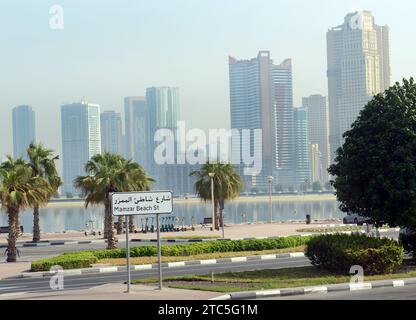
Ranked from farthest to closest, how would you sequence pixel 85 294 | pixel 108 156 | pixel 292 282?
1. pixel 108 156
2. pixel 292 282
3. pixel 85 294

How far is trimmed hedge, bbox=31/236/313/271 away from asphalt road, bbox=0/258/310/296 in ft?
5.93

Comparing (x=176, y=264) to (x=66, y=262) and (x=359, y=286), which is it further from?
(x=359, y=286)

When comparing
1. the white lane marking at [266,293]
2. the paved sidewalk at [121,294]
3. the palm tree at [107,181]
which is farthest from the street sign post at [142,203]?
the palm tree at [107,181]

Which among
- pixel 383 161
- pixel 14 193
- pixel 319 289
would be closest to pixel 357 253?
pixel 319 289

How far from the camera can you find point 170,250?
3453cm

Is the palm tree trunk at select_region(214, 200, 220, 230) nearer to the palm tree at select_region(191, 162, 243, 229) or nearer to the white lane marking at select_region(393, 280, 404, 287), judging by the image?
the palm tree at select_region(191, 162, 243, 229)

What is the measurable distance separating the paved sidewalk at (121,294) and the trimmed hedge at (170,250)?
8323mm

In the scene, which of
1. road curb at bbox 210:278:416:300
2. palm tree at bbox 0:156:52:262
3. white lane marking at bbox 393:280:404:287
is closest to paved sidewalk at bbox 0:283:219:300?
road curb at bbox 210:278:416:300

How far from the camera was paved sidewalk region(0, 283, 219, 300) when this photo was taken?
20141 millimetres
